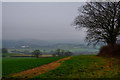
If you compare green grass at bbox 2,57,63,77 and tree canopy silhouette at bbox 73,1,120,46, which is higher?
tree canopy silhouette at bbox 73,1,120,46

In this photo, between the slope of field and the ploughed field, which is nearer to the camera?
the slope of field

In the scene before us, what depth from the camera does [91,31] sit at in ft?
60.9

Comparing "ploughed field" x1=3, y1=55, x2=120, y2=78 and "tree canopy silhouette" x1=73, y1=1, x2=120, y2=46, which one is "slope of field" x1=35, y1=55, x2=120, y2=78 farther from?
"tree canopy silhouette" x1=73, y1=1, x2=120, y2=46

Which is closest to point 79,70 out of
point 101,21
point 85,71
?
point 85,71

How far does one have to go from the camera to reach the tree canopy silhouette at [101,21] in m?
17.3

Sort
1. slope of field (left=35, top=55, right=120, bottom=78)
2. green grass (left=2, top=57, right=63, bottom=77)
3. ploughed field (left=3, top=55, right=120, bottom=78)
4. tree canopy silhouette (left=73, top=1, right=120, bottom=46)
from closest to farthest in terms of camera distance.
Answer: slope of field (left=35, top=55, right=120, bottom=78) → ploughed field (left=3, top=55, right=120, bottom=78) → green grass (left=2, top=57, right=63, bottom=77) → tree canopy silhouette (left=73, top=1, right=120, bottom=46)

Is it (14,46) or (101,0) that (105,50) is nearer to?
(101,0)

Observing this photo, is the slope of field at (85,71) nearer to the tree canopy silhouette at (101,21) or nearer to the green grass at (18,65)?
the green grass at (18,65)

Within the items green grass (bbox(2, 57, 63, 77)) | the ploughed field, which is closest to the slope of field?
the ploughed field

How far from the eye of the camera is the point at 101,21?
57.0 feet

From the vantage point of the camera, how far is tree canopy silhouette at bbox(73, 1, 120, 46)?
17.3m

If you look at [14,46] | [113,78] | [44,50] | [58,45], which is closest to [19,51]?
[14,46]

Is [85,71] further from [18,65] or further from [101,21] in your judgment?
[101,21]

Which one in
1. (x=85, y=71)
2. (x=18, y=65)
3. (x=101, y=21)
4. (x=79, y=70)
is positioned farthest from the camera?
(x=101, y=21)
